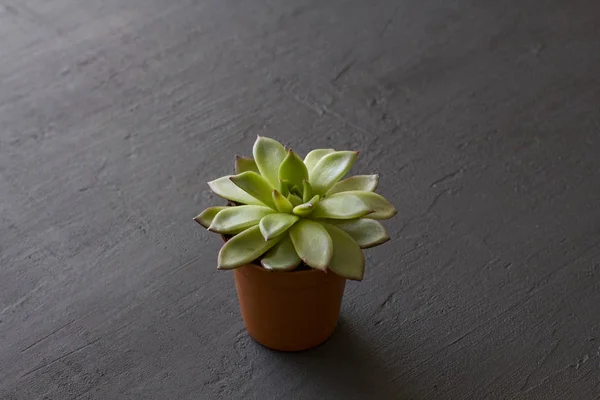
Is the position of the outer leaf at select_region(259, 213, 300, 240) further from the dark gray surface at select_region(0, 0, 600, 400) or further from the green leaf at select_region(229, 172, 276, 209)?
the dark gray surface at select_region(0, 0, 600, 400)

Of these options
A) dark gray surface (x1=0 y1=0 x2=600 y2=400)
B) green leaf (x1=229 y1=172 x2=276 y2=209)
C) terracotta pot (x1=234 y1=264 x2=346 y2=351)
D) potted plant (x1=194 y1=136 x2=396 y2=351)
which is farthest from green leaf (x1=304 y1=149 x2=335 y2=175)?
dark gray surface (x1=0 y1=0 x2=600 y2=400)

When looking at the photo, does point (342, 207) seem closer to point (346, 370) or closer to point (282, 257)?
point (282, 257)

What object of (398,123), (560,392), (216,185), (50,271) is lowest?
(560,392)

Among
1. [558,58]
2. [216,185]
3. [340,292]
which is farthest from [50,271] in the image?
[558,58]

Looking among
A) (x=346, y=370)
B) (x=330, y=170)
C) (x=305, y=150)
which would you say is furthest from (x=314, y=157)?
(x=305, y=150)

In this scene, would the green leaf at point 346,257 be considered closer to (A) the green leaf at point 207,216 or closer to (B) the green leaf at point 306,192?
(B) the green leaf at point 306,192

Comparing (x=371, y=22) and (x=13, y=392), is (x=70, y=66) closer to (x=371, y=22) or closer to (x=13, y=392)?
(x=371, y=22)

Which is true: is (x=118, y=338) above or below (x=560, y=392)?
above
